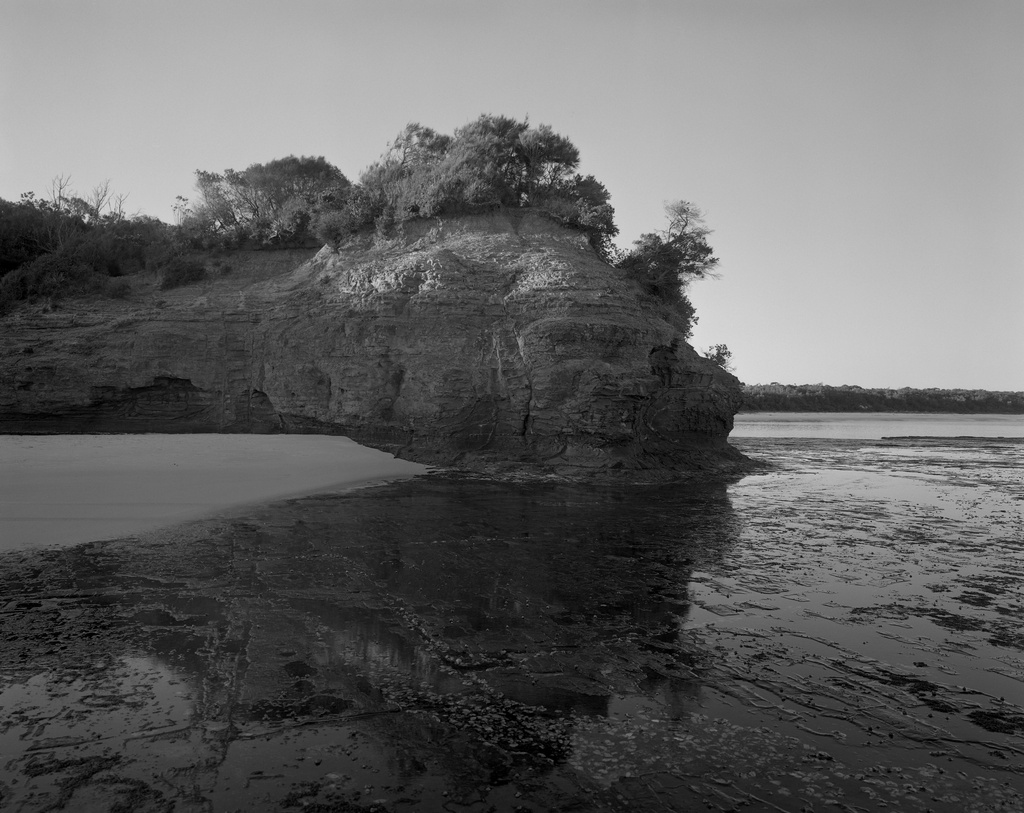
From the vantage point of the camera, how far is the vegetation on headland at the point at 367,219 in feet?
65.3

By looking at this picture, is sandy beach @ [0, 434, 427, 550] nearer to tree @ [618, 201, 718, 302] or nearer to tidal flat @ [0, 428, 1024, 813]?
tidal flat @ [0, 428, 1024, 813]

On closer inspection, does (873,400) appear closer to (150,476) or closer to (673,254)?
(673,254)

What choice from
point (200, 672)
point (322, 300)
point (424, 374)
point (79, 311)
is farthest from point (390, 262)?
point (200, 672)

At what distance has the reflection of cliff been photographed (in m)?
4.02

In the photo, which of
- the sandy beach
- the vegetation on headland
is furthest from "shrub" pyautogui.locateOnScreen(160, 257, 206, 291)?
the sandy beach

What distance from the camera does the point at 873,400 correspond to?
7694 centimetres

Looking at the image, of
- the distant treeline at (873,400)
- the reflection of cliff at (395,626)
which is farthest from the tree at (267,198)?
the distant treeline at (873,400)

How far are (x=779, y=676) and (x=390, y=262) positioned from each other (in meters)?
16.4

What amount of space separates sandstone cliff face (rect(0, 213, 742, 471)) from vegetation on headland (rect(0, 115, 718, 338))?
1.59m

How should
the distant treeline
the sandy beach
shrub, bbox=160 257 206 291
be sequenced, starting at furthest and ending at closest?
the distant treeline, shrub, bbox=160 257 206 291, the sandy beach

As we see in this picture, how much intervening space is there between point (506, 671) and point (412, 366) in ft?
44.3

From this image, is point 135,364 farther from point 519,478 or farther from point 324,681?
point 324,681

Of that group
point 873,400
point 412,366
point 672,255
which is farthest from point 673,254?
point 873,400

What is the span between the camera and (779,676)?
488cm
